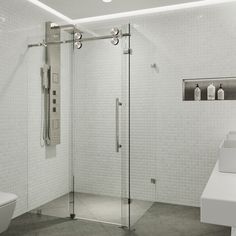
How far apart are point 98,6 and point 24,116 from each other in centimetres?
166

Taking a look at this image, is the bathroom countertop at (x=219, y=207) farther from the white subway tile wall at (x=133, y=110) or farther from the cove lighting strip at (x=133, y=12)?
the cove lighting strip at (x=133, y=12)

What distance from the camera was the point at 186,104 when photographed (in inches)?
148

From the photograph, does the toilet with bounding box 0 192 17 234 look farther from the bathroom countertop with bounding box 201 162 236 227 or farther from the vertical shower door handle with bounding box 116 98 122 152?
the bathroom countertop with bounding box 201 162 236 227

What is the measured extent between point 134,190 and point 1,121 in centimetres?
163

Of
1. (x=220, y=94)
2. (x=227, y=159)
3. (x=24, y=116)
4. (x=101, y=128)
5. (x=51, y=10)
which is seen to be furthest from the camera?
(x=51, y=10)

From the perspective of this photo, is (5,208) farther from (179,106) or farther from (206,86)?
(206,86)

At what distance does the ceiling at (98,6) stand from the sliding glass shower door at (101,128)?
549 millimetres

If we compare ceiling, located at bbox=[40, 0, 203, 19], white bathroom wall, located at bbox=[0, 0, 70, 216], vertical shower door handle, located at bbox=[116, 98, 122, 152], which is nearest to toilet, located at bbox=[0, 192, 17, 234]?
white bathroom wall, located at bbox=[0, 0, 70, 216]

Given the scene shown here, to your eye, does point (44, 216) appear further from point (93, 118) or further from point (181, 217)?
point (181, 217)

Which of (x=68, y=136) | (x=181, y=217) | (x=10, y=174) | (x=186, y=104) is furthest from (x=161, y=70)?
(x=10, y=174)

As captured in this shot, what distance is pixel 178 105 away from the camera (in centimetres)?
380

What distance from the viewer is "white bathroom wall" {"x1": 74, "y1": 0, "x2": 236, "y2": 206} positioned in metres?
3.49

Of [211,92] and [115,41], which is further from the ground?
[115,41]

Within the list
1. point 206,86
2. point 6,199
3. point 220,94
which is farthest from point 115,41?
point 6,199
